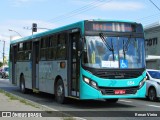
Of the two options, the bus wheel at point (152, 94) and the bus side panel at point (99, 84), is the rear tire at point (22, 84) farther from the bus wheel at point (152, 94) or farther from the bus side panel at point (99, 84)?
the bus side panel at point (99, 84)

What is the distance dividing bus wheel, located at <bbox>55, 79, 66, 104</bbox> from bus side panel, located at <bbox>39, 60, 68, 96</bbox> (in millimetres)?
330

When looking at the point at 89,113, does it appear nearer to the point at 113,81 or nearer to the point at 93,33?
the point at 113,81

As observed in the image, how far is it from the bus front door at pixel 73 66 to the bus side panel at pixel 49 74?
1.50ft

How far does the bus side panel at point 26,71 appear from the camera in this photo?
816 inches

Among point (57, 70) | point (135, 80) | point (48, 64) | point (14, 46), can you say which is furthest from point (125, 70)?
point (14, 46)

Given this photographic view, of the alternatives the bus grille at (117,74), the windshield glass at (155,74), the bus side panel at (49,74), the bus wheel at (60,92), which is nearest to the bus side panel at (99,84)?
the bus grille at (117,74)

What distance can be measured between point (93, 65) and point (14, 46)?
37.7ft

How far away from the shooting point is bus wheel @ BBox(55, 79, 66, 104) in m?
15.8

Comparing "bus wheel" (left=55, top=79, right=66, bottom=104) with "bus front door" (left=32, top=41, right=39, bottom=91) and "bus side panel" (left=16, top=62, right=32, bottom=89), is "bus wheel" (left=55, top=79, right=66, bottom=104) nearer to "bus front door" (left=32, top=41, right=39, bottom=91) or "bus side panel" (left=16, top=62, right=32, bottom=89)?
"bus front door" (left=32, top=41, right=39, bottom=91)

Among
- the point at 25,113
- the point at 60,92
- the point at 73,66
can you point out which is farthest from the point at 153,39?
the point at 25,113

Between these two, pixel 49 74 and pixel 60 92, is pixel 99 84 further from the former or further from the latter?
pixel 49 74

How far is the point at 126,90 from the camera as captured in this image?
1418cm

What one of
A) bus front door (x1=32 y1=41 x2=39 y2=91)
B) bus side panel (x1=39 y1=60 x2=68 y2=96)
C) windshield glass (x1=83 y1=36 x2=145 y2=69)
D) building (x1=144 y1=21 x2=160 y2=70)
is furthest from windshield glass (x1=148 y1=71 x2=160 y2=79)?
building (x1=144 y1=21 x2=160 y2=70)

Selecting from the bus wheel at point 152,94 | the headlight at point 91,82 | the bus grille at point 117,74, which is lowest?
the bus wheel at point 152,94
